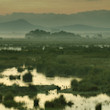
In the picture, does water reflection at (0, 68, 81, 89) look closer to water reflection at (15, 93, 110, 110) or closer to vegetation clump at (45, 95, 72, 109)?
water reflection at (15, 93, 110, 110)

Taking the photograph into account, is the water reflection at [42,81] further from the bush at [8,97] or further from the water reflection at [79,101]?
the bush at [8,97]

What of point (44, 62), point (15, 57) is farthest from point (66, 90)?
point (15, 57)

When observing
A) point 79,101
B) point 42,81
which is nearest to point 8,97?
point 79,101

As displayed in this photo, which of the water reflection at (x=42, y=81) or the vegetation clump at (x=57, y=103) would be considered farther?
the water reflection at (x=42, y=81)

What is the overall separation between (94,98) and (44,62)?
25.4m

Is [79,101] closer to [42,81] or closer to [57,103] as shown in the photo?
[57,103]

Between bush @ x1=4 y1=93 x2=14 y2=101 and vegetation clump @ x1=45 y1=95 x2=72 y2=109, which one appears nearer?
vegetation clump @ x1=45 y1=95 x2=72 y2=109

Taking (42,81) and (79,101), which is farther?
(42,81)

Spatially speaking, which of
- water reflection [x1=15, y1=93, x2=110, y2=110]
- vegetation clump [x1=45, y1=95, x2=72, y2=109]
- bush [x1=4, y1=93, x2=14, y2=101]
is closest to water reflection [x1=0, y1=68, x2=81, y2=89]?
water reflection [x1=15, y1=93, x2=110, y2=110]

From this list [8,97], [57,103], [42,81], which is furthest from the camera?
[42,81]

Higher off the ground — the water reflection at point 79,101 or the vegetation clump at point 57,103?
the vegetation clump at point 57,103

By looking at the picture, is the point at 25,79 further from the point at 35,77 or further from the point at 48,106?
the point at 48,106

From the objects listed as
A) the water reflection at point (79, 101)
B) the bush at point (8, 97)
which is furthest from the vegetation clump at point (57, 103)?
the bush at point (8, 97)

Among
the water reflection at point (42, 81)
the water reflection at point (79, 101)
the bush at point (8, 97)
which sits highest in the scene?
the bush at point (8, 97)
